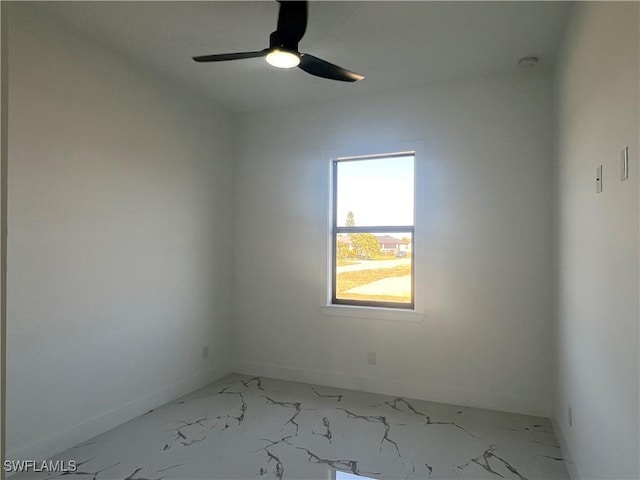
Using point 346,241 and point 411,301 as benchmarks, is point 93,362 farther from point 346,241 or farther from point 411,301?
point 411,301

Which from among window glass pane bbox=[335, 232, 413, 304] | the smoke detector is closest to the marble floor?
window glass pane bbox=[335, 232, 413, 304]

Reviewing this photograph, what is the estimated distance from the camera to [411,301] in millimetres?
3555

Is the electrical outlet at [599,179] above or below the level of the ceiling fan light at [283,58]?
below

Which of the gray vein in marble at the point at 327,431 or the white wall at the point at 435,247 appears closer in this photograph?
the gray vein in marble at the point at 327,431

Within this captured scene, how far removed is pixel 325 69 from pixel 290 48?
30cm

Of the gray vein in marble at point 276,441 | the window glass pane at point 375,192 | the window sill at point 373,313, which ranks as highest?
the window glass pane at point 375,192

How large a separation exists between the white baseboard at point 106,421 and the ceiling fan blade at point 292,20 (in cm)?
280

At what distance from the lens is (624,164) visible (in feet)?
4.55

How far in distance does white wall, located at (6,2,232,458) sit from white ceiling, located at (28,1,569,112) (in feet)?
0.96

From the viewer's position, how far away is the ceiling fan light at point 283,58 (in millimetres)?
2189

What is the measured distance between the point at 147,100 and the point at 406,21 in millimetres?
2081

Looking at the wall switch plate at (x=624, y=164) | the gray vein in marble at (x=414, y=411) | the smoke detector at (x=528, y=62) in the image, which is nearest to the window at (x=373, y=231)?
the gray vein in marble at (x=414, y=411)

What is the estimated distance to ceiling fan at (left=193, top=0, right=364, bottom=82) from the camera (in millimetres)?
2021

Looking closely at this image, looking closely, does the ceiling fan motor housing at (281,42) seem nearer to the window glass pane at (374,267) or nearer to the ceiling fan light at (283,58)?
the ceiling fan light at (283,58)
